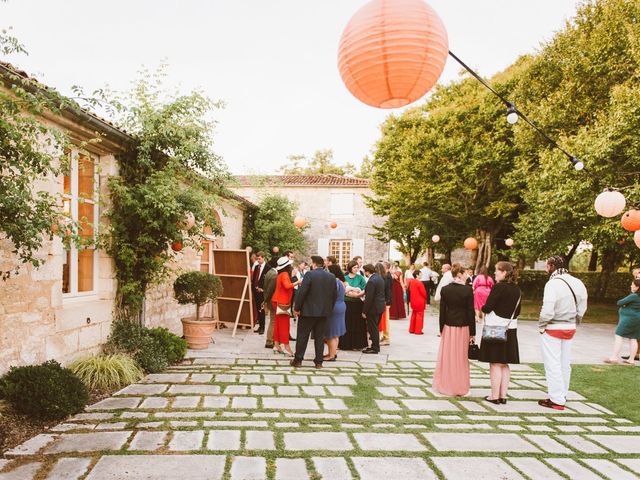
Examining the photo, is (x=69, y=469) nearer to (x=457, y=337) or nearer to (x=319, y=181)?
(x=457, y=337)

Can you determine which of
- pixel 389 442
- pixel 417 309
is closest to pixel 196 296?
pixel 389 442

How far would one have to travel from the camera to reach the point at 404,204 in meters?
19.0

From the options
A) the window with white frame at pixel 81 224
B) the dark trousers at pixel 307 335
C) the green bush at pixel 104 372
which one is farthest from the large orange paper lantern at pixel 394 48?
the green bush at pixel 104 372

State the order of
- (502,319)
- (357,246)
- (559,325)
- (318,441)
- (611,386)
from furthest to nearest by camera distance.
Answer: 1. (357,246)
2. (611,386)
3. (559,325)
4. (502,319)
5. (318,441)

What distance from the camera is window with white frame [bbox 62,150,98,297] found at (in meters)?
5.61

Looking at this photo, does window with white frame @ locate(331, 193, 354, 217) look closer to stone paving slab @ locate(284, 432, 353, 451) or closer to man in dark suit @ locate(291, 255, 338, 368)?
man in dark suit @ locate(291, 255, 338, 368)

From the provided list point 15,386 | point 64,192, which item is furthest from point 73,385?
point 64,192

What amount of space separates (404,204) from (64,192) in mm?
15176

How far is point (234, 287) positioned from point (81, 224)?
155 inches

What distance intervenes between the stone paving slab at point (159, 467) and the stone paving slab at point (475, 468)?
169 cm

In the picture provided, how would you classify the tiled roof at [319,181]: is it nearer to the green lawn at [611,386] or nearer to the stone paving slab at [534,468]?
the green lawn at [611,386]

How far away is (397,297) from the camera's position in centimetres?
1292

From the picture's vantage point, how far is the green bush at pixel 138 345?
593 cm

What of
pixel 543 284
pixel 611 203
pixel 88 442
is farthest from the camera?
pixel 543 284
